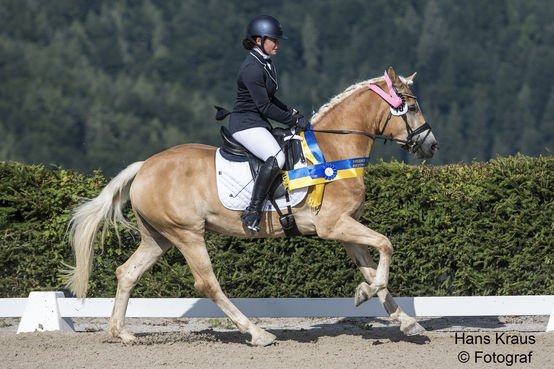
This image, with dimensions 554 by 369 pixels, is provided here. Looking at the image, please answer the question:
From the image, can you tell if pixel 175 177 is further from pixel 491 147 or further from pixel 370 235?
pixel 491 147

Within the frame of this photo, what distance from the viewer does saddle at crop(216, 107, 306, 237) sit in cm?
621

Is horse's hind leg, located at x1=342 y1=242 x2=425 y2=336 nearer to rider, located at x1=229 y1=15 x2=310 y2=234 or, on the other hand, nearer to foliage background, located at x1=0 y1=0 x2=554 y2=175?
rider, located at x1=229 y1=15 x2=310 y2=234

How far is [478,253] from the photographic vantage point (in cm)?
750

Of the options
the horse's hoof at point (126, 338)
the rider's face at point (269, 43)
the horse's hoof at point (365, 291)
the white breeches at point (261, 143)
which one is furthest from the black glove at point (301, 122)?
the horse's hoof at point (126, 338)

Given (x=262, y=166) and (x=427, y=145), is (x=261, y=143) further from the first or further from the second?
(x=427, y=145)

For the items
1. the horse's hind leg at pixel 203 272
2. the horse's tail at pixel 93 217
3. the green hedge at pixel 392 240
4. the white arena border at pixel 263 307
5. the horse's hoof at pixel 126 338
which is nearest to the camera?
the horse's hind leg at pixel 203 272

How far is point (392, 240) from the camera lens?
24.9 ft

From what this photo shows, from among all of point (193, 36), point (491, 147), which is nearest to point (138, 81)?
point (193, 36)

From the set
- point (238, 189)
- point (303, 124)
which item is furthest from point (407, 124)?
point (238, 189)

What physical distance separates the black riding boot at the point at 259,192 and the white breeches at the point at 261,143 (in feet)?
0.21

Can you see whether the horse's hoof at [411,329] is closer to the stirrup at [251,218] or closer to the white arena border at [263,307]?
the white arena border at [263,307]

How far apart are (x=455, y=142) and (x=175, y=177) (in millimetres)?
41462

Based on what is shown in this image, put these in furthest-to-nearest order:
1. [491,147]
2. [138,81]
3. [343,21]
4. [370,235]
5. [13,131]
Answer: [343,21]
[491,147]
[138,81]
[13,131]
[370,235]

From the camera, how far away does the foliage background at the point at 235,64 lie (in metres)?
39.0
